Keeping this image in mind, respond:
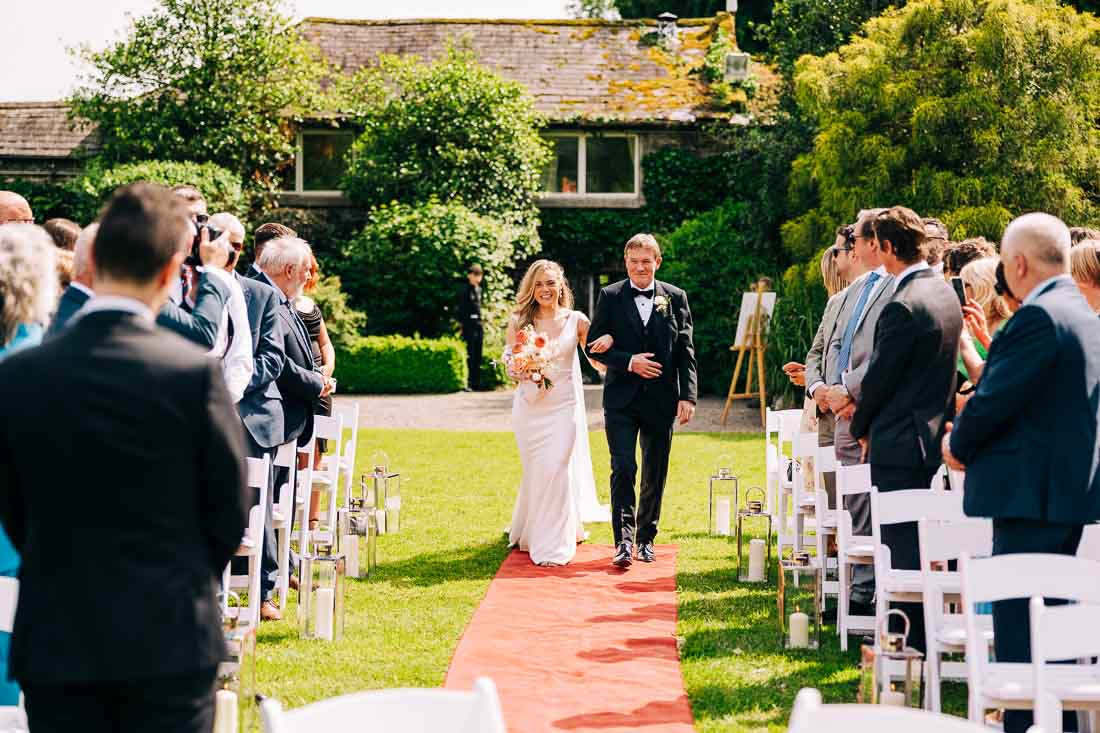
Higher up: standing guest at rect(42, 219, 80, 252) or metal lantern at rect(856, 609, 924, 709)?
standing guest at rect(42, 219, 80, 252)

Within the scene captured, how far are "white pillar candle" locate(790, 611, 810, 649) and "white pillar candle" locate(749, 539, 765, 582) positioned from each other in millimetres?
1786

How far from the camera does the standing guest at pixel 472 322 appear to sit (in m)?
23.4

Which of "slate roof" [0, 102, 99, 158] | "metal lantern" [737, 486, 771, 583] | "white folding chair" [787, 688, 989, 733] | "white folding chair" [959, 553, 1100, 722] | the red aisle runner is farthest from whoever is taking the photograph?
"slate roof" [0, 102, 99, 158]

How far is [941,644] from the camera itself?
5.37 m

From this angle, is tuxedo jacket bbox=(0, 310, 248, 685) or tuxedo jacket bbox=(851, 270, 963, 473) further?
tuxedo jacket bbox=(851, 270, 963, 473)

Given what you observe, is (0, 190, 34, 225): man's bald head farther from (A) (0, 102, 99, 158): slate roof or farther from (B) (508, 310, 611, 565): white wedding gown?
(A) (0, 102, 99, 158): slate roof

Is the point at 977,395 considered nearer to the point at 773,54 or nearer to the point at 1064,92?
the point at 1064,92

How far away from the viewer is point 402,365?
23359 millimetres

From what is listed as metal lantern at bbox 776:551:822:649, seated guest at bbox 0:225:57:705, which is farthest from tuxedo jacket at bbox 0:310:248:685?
metal lantern at bbox 776:551:822:649

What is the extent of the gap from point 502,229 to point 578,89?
499 cm

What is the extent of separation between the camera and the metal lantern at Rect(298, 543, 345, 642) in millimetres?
7395

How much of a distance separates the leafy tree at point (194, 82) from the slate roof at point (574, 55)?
8.85 feet

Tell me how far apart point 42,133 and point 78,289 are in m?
26.6

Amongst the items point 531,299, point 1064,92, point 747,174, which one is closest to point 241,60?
point 747,174
